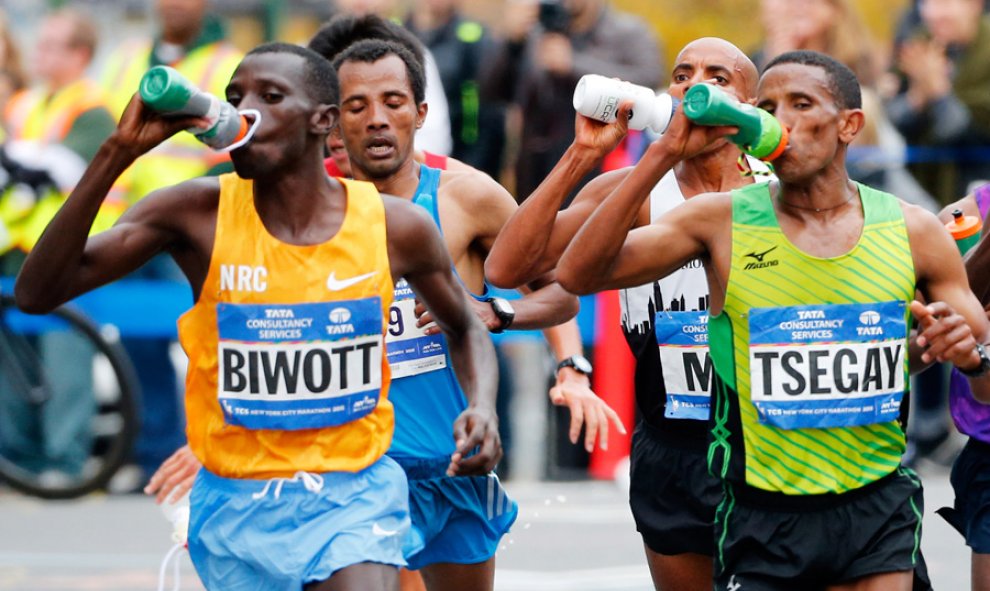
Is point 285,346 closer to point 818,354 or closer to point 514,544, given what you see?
point 818,354

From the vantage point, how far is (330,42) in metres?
6.77

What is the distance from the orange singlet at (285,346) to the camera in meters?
4.84

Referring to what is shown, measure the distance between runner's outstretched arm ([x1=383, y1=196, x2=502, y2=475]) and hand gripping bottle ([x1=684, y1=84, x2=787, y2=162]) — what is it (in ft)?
2.66

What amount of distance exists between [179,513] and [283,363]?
3.03 ft

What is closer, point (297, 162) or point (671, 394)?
point (297, 162)

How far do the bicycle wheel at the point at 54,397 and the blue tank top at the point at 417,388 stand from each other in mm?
4884

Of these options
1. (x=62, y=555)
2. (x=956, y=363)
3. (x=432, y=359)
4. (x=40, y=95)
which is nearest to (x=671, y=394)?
(x=432, y=359)

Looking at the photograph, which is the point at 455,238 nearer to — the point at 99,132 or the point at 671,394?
the point at 671,394

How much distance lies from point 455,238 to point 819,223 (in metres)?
1.35

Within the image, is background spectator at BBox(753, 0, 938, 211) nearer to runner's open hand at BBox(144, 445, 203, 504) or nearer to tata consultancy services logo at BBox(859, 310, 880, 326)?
tata consultancy services logo at BBox(859, 310, 880, 326)

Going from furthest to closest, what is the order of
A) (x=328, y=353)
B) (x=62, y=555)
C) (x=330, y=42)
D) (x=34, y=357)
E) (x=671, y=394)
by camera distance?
1. (x=34, y=357)
2. (x=62, y=555)
3. (x=330, y=42)
4. (x=671, y=394)
5. (x=328, y=353)

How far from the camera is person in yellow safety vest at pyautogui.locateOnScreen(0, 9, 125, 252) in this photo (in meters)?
10.6

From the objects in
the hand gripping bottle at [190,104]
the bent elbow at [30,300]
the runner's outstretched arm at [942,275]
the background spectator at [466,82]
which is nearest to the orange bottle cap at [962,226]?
the runner's outstretched arm at [942,275]

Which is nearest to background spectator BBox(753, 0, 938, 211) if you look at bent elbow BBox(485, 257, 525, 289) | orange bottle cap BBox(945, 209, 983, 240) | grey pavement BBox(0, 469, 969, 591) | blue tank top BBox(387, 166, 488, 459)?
grey pavement BBox(0, 469, 969, 591)
